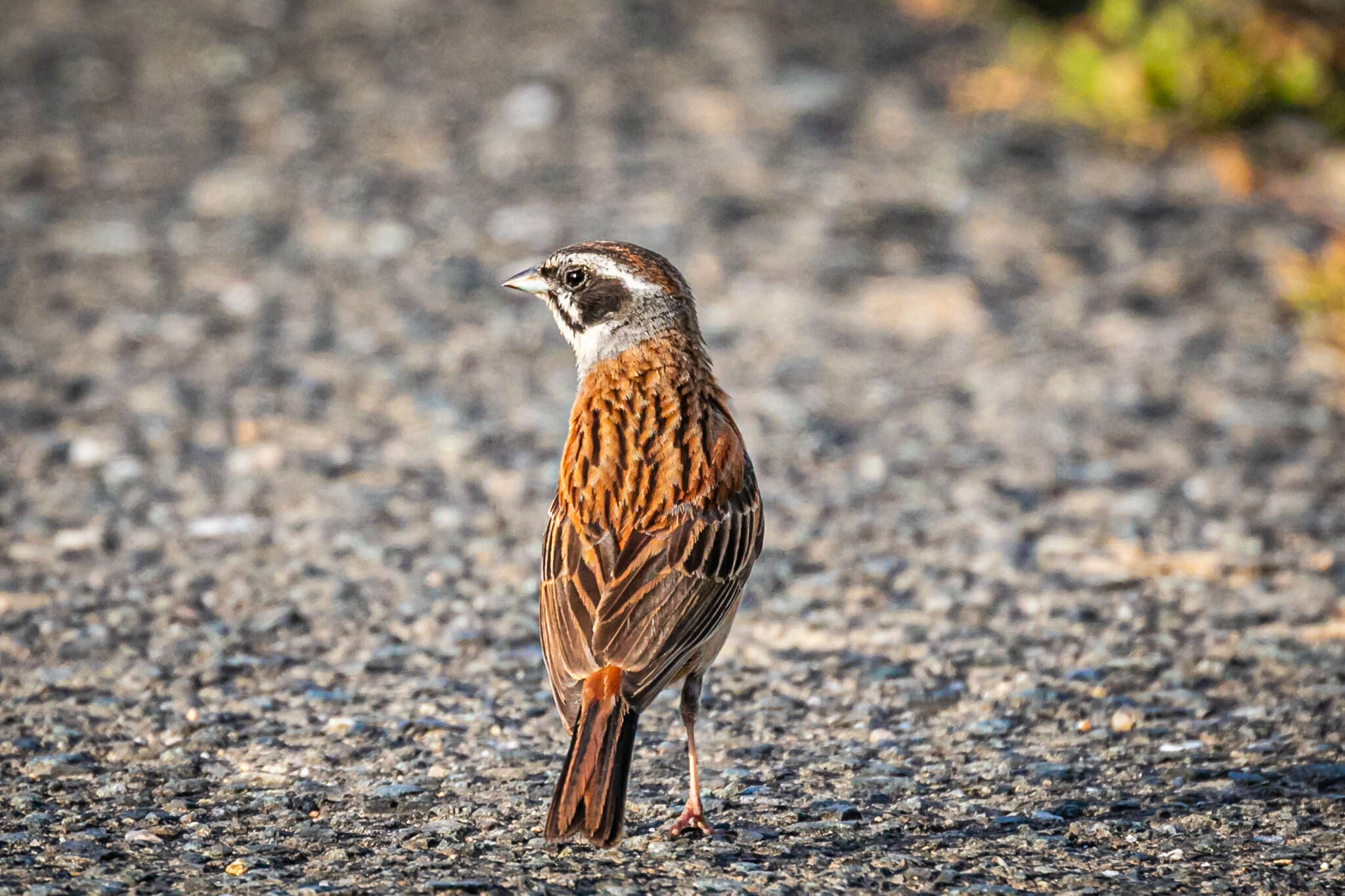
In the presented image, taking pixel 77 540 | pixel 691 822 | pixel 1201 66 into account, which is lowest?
pixel 691 822

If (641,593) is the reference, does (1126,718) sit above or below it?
below

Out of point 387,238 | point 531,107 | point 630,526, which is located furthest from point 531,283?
point 531,107

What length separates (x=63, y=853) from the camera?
4184mm

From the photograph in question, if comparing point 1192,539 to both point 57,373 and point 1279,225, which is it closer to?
point 1279,225

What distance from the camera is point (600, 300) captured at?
5.54 metres

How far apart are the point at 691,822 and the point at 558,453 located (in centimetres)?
359

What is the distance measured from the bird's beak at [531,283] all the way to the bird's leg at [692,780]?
167cm

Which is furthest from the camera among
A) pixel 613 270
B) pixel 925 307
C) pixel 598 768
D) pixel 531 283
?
pixel 925 307

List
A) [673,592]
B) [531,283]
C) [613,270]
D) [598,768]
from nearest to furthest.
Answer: [598,768]
[673,592]
[613,270]
[531,283]

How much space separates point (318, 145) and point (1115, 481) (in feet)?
21.2

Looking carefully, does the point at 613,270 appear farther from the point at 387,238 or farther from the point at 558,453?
the point at 387,238

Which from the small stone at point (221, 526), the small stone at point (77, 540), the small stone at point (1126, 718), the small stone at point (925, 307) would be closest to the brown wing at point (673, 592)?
the small stone at point (1126, 718)

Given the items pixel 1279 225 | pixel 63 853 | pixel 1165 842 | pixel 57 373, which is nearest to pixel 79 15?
pixel 57 373

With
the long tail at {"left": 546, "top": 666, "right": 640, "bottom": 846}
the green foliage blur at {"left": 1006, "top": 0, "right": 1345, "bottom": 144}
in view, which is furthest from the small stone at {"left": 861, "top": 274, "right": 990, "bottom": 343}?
the long tail at {"left": 546, "top": 666, "right": 640, "bottom": 846}
